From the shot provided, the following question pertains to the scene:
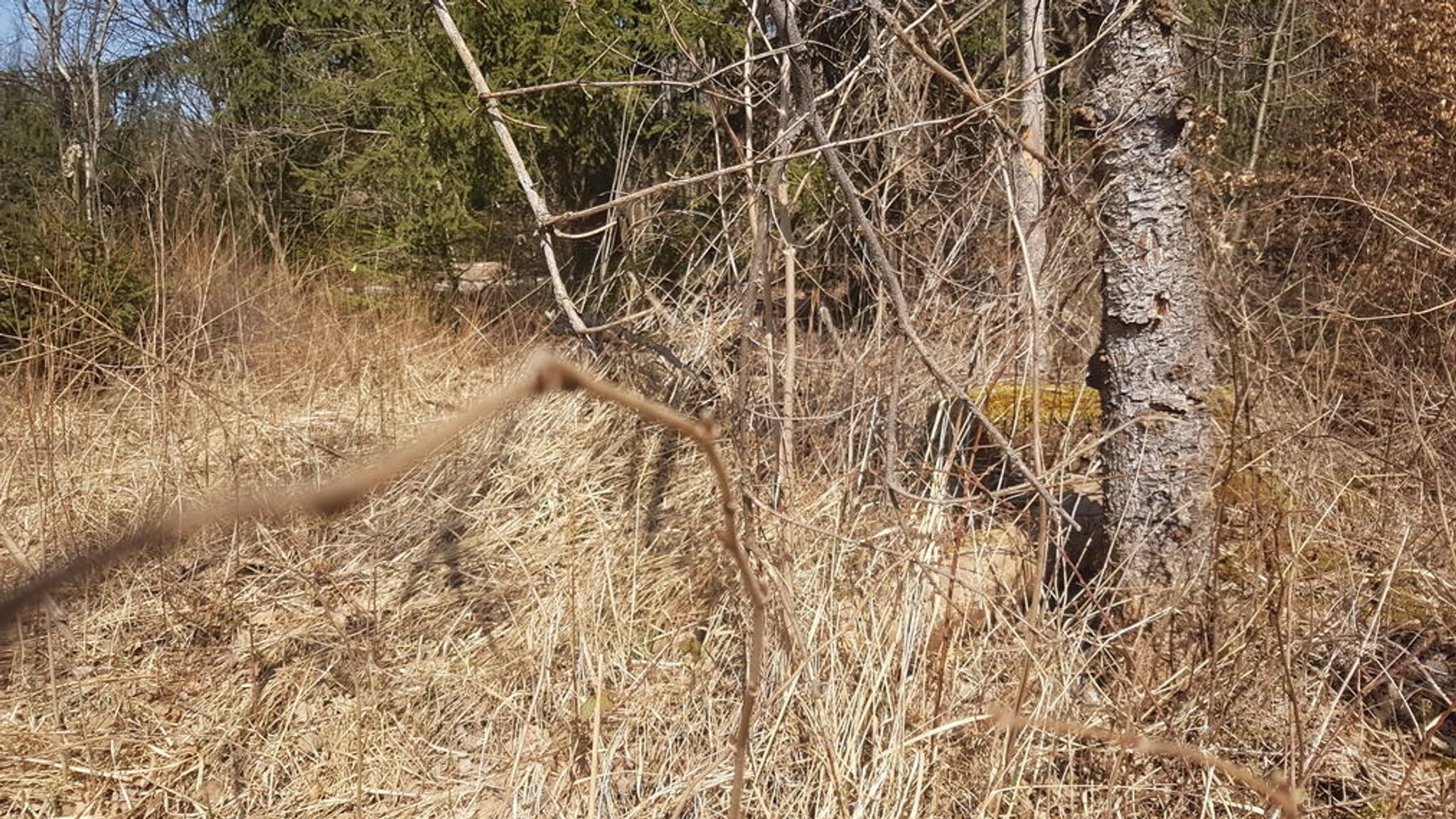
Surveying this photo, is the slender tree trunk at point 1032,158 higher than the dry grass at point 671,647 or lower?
higher

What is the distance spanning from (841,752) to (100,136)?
13169 millimetres

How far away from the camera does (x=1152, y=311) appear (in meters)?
2.58

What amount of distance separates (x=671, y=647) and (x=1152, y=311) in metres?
1.46

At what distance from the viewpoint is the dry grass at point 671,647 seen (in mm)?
2115

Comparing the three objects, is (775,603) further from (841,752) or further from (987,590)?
(987,590)

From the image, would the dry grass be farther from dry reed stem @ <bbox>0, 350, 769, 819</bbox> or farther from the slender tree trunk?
dry reed stem @ <bbox>0, 350, 769, 819</bbox>

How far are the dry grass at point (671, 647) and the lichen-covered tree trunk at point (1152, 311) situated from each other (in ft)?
0.49

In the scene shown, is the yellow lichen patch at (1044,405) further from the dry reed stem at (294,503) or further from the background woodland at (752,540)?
the dry reed stem at (294,503)

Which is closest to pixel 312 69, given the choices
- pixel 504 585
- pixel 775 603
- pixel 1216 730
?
pixel 504 585

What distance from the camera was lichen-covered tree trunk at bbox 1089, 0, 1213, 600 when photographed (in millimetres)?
2510

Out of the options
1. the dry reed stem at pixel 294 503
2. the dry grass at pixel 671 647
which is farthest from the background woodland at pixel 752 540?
the dry reed stem at pixel 294 503

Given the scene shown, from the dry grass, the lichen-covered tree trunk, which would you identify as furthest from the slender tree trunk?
the dry grass

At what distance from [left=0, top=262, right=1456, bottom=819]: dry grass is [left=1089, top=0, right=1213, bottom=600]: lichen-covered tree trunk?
15 cm

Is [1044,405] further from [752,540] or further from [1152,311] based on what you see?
[752,540]
